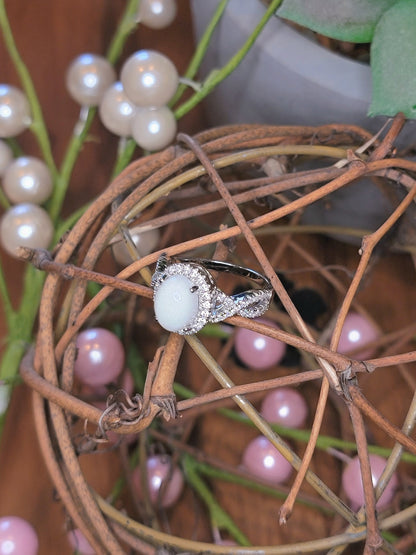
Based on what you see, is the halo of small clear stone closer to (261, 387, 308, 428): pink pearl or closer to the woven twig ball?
the woven twig ball

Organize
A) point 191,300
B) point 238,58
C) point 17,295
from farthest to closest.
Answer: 1. point 17,295
2. point 238,58
3. point 191,300

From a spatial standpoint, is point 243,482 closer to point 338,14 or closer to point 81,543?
point 81,543

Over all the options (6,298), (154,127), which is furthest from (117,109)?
(6,298)

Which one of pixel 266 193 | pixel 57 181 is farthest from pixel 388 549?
pixel 57 181

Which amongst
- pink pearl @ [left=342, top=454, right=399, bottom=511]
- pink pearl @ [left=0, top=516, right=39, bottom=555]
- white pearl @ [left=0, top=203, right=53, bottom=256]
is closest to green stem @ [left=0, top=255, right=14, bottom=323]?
white pearl @ [left=0, top=203, right=53, bottom=256]

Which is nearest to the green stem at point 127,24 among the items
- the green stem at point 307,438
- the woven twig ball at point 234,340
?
the woven twig ball at point 234,340

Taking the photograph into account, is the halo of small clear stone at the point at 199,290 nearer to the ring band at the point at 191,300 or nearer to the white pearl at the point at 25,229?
the ring band at the point at 191,300

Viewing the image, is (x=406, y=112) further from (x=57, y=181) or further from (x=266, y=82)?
(x=57, y=181)
